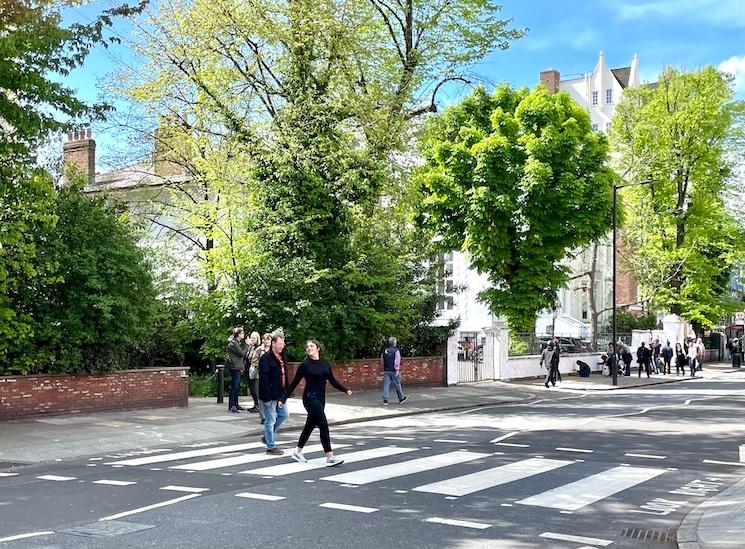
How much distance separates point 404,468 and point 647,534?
3944 millimetres

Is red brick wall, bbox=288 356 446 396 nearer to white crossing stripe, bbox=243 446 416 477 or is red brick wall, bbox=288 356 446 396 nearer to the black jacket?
white crossing stripe, bbox=243 446 416 477

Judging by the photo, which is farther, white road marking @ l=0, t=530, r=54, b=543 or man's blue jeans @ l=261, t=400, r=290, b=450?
man's blue jeans @ l=261, t=400, r=290, b=450

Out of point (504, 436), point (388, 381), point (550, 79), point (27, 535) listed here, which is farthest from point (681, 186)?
point (27, 535)

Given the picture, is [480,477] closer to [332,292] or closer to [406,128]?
[332,292]

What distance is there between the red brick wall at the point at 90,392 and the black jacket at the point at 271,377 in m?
6.69

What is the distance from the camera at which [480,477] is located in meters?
10.1

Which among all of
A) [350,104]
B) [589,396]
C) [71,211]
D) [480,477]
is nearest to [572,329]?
[589,396]

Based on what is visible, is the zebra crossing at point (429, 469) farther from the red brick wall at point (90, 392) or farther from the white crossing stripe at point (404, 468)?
the red brick wall at point (90, 392)

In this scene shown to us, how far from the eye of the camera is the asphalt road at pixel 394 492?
7039 mm

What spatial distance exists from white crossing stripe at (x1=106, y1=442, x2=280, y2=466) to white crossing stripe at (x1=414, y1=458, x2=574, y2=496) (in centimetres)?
433

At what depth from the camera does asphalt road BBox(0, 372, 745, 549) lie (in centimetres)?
704

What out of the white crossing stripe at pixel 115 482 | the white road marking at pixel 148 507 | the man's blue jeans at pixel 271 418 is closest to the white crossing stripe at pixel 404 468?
the white road marking at pixel 148 507

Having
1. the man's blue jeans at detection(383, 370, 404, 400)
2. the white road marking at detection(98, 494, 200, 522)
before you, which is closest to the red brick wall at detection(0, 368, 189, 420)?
the man's blue jeans at detection(383, 370, 404, 400)

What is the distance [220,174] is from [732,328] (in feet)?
202
